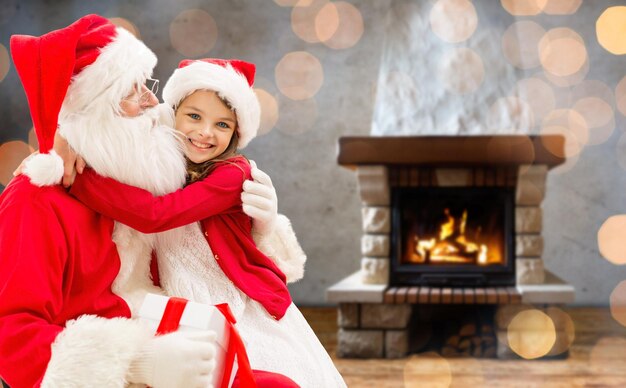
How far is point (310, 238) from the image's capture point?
5.64 meters

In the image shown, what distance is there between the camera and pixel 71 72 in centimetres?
129

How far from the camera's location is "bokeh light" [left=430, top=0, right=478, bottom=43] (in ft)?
13.8

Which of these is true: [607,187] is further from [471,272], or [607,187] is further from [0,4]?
[0,4]

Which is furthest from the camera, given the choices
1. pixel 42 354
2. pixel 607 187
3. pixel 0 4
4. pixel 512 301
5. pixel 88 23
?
pixel 0 4

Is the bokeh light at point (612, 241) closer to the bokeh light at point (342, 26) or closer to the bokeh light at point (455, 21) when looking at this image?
the bokeh light at point (455, 21)

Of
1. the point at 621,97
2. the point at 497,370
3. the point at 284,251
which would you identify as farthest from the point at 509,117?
the point at 284,251

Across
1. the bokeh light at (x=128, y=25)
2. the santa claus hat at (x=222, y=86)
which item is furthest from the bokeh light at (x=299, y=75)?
the santa claus hat at (x=222, y=86)

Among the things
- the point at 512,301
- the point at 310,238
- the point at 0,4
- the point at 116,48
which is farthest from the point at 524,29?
the point at 116,48

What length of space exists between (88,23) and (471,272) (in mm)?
2792

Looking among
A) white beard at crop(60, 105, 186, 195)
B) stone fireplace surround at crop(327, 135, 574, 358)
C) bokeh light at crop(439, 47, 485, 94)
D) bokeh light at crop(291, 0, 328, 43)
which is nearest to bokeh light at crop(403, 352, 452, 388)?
stone fireplace surround at crop(327, 135, 574, 358)

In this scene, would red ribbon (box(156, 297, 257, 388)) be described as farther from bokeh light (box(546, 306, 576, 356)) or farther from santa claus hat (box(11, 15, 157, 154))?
bokeh light (box(546, 306, 576, 356))

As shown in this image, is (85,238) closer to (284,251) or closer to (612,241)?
(284,251)

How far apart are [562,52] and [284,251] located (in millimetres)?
4443

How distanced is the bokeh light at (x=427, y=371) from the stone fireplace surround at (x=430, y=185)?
0.41ft
